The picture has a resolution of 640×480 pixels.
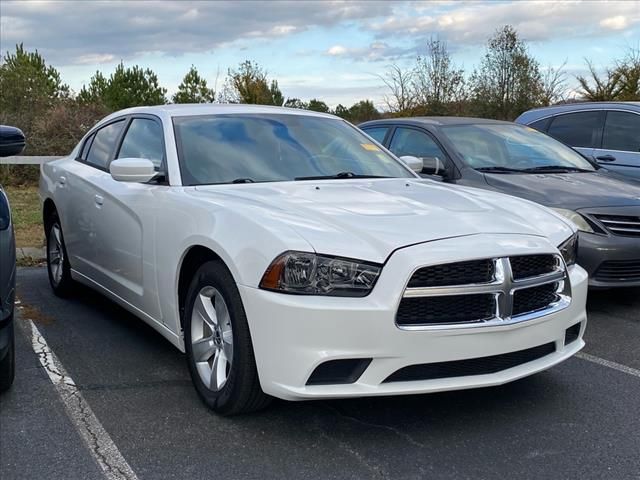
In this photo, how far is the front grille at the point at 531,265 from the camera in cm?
322

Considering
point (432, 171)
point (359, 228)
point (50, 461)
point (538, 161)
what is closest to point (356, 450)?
point (359, 228)

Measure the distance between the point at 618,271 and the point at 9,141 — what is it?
4.26 m

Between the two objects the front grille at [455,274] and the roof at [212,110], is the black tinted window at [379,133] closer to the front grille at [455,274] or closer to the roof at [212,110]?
the roof at [212,110]

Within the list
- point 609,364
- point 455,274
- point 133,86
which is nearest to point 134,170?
point 455,274

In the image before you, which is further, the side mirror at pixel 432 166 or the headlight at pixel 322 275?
the side mirror at pixel 432 166

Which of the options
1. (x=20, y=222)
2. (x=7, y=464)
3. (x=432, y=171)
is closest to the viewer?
(x=7, y=464)

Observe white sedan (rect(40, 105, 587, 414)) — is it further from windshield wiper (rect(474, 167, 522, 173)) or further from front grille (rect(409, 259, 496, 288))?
windshield wiper (rect(474, 167, 522, 173))

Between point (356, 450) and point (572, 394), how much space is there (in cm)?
135

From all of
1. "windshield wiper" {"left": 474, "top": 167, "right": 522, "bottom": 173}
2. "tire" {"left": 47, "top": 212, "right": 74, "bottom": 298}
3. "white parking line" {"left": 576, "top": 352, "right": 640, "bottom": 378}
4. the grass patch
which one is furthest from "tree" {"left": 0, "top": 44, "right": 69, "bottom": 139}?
"white parking line" {"left": 576, "top": 352, "right": 640, "bottom": 378}

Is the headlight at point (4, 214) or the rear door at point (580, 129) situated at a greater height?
the rear door at point (580, 129)

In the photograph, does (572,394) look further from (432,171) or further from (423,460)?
(432,171)

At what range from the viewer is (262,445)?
315 centimetres

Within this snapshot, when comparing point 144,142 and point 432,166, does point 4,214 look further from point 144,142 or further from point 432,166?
point 432,166

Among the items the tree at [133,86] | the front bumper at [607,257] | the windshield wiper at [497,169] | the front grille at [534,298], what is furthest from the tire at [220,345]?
the tree at [133,86]
